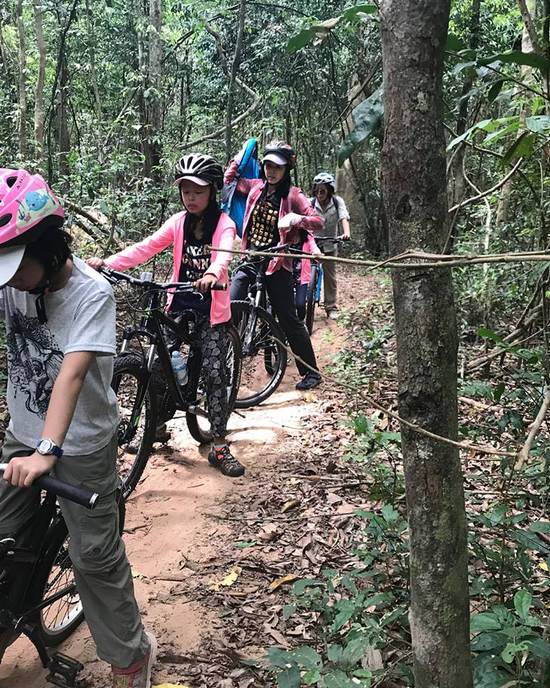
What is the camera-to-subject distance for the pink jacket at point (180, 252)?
150 inches

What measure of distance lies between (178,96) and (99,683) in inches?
621

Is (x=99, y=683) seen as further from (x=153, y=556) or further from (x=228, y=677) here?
(x=153, y=556)

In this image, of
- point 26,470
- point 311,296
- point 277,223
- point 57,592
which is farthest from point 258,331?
point 26,470

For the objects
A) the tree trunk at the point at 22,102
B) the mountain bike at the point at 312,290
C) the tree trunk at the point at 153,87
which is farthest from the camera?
the tree trunk at the point at 153,87

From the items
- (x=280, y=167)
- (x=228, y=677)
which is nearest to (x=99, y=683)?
(x=228, y=677)

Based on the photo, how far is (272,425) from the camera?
17.4 feet

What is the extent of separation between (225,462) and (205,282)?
4.72ft

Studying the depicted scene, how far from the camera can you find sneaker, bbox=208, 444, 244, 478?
432cm

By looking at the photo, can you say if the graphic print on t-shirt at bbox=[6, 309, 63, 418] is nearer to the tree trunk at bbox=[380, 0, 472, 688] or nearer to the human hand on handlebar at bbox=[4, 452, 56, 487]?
the human hand on handlebar at bbox=[4, 452, 56, 487]

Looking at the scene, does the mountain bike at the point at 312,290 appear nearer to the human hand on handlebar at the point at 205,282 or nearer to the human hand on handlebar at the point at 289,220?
the human hand on handlebar at the point at 289,220

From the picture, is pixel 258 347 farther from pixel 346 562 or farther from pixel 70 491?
pixel 70 491

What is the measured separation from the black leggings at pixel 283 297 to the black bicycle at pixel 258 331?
0.19 ft

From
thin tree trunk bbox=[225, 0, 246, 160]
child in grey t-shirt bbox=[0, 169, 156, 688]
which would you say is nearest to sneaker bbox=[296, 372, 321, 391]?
thin tree trunk bbox=[225, 0, 246, 160]

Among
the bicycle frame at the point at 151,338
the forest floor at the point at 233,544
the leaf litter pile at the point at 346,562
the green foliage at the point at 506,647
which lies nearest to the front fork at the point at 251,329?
the forest floor at the point at 233,544
